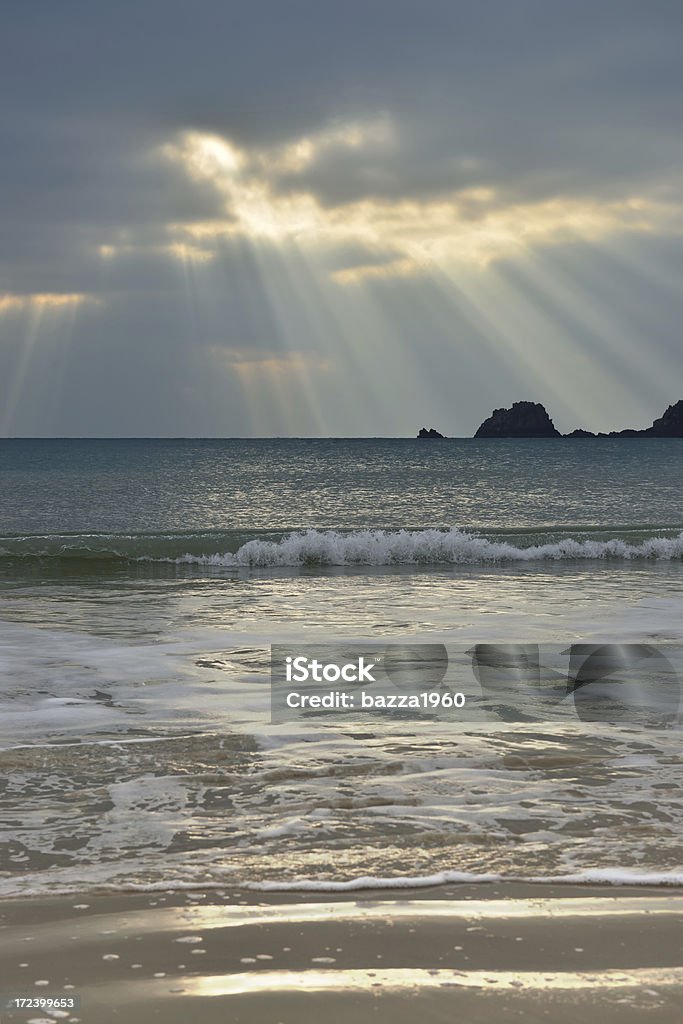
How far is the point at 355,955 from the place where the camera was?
351 cm

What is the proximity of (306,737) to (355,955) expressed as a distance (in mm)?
3123

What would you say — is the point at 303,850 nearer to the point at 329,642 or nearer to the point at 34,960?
the point at 34,960

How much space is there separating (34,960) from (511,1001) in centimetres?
165

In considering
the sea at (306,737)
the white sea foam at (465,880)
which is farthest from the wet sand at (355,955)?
the sea at (306,737)

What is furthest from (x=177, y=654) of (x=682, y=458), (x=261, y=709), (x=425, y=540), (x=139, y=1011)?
(x=682, y=458)

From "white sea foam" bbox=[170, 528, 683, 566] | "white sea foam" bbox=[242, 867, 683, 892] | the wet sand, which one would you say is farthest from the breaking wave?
the wet sand

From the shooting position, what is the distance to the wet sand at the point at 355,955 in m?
3.12

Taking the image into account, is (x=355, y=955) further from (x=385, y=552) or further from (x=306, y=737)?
(x=385, y=552)

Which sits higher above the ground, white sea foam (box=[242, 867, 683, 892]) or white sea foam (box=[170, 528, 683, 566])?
white sea foam (box=[170, 528, 683, 566])

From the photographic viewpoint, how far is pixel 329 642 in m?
10.3

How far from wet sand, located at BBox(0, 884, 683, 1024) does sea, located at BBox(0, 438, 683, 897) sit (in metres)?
0.21

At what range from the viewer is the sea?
4480 millimetres

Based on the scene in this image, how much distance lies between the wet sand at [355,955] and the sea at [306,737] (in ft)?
0.67

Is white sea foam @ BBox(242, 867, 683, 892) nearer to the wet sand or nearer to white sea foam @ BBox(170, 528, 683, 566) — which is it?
the wet sand
